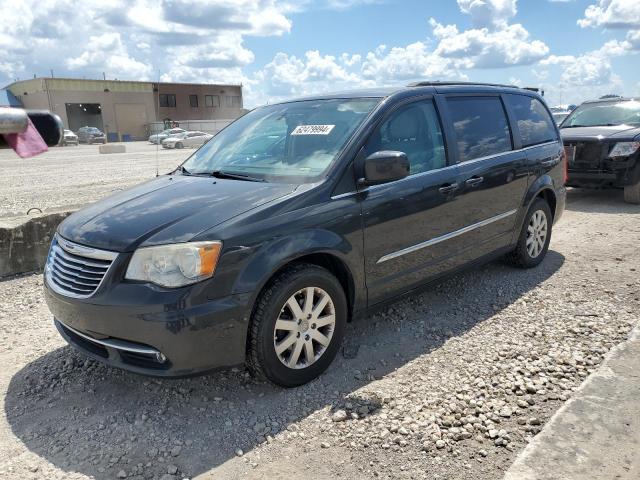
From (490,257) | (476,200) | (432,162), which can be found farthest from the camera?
(490,257)

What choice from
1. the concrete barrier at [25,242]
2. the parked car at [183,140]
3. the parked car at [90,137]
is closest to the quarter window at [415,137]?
the concrete barrier at [25,242]

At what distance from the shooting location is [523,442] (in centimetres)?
273

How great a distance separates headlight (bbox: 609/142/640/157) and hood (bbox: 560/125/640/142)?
80 mm

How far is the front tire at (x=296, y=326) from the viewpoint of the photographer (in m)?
3.02

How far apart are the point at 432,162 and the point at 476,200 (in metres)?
0.63

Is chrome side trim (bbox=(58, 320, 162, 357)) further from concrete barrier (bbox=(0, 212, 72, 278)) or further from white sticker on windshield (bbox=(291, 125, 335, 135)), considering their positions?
concrete barrier (bbox=(0, 212, 72, 278))

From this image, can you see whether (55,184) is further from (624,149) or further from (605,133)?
(624,149)

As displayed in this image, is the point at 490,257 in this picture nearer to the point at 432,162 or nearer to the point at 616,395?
the point at 432,162

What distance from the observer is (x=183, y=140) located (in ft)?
125

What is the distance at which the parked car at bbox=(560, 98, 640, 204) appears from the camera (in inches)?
330

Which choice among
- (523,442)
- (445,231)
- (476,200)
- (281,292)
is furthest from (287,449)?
(476,200)

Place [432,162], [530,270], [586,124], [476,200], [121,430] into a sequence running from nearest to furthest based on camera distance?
1. [121,430]
2. [432,162]
3. [476,200]
4. [530,270]
5. [586,124]

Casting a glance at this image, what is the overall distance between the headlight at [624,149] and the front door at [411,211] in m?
5.59

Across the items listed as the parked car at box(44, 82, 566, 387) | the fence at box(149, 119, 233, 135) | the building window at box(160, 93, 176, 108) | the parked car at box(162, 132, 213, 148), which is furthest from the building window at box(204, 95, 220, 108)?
the parked car at box(44, 82, 566, 387)
